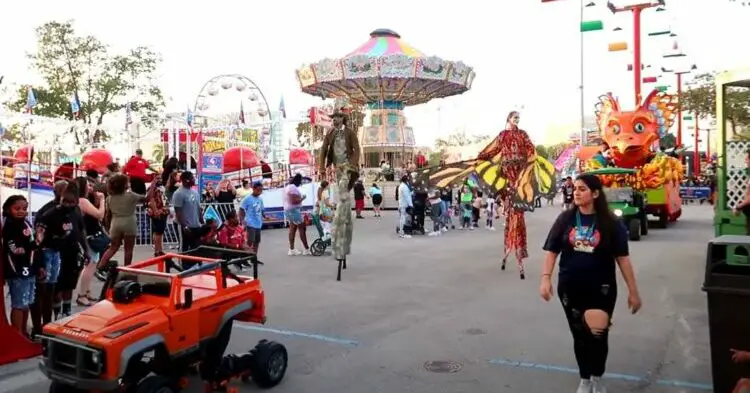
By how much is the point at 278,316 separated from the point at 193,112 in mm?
15863

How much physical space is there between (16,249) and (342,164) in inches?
194

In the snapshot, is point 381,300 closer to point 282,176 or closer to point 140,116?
point 282,176

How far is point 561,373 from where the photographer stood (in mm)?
5156

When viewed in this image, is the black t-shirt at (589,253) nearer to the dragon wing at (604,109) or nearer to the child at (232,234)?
the child at (232,234)

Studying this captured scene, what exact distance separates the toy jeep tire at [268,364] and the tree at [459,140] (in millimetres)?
83535

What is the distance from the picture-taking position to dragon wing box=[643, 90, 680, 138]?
17.9 m

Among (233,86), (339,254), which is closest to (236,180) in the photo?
(233,86)

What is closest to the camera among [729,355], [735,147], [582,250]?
[729,355]

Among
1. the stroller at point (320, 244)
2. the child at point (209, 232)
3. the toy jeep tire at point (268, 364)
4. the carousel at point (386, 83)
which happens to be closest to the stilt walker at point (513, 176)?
the stroller at point (320, 244)

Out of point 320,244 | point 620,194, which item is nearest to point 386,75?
point 620,194

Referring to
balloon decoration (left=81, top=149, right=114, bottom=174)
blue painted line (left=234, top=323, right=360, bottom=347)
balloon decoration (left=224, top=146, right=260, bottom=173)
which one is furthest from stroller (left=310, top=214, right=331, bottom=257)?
balloon decoration (left=224, top=146, right=260, bottom=173)

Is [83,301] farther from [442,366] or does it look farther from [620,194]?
[620,194]

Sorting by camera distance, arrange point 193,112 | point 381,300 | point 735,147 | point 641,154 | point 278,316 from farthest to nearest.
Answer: point 193,112 → point 641,154 → point 735,147 → point 381,300 → point 278,316

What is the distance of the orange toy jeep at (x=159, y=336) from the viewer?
3869 mm
